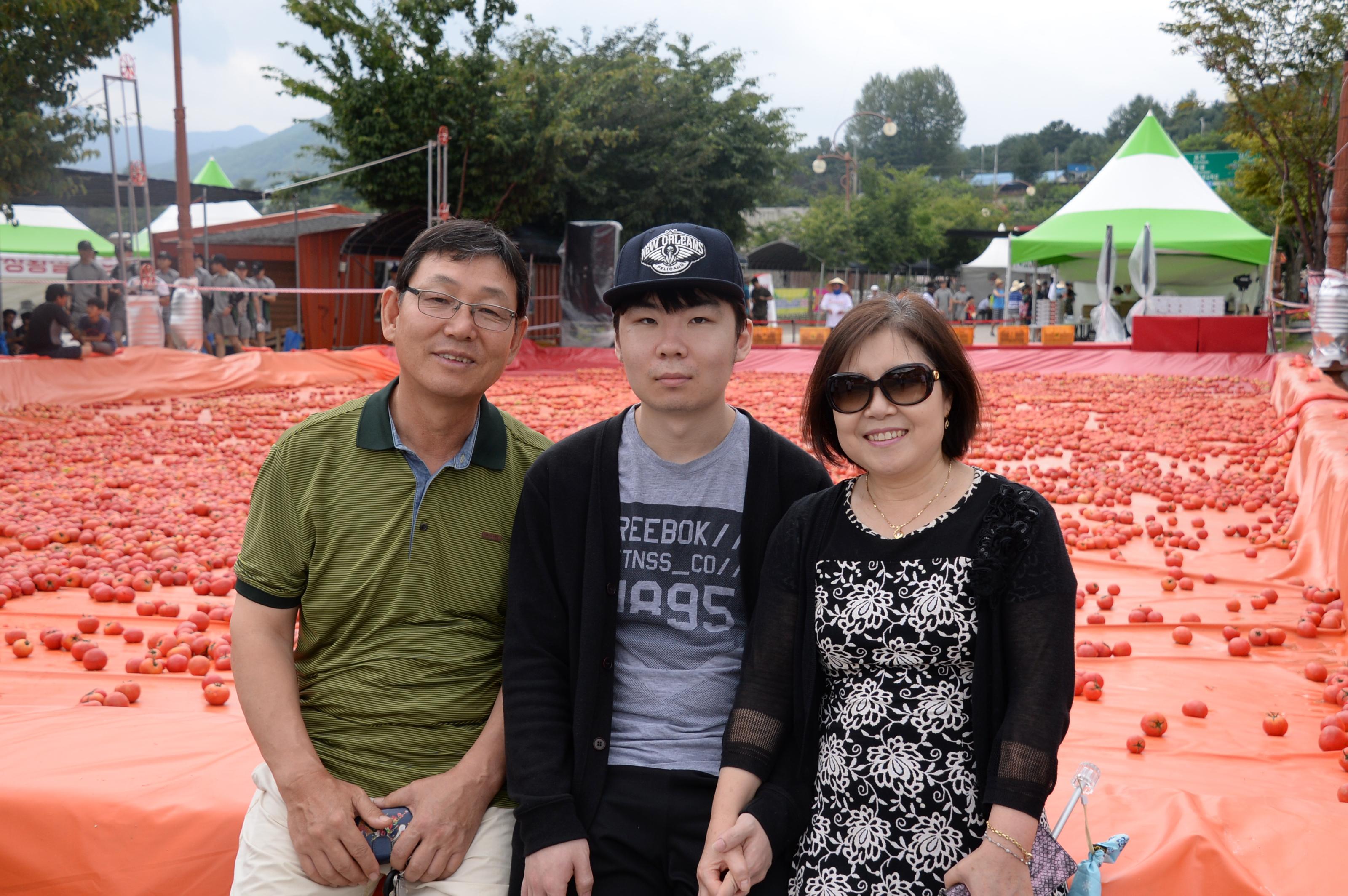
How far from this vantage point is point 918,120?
436ft

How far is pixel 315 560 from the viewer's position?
2.32m

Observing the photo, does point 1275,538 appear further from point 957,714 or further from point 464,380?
point 464,380

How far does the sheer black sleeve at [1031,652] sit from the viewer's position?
183 cm

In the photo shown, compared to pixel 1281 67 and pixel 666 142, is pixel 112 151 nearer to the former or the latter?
pixel 666 142

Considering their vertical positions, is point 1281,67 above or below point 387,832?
above

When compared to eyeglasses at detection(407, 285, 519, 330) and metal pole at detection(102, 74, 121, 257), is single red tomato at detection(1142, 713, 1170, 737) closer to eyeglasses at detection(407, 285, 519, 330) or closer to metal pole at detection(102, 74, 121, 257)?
eyeglasses at detection(407, 285, 519, 330)

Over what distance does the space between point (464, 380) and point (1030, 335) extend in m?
24.4

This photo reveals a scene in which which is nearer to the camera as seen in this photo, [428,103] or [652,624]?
[652,624]

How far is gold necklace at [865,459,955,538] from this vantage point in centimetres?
207

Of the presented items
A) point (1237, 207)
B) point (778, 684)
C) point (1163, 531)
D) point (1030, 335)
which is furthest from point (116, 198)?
point (1237, 207)

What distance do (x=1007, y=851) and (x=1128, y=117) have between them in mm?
142207

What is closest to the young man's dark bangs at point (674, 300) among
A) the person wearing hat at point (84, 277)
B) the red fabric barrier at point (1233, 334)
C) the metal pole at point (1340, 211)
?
the metal pole at point (1340, 211)

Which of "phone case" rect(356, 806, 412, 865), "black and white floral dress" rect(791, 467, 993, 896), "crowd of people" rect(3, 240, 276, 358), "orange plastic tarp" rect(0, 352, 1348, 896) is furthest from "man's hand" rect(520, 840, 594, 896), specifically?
"crowd of people" rect(3, 240, 276, 358)

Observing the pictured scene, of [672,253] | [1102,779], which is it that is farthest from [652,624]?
[1102,779]
